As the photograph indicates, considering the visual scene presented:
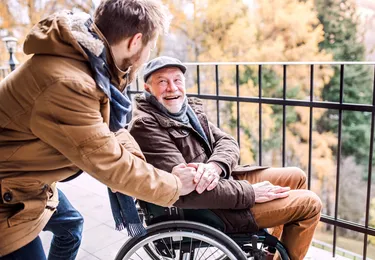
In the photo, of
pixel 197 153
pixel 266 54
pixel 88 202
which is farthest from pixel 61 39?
pixel 266 54

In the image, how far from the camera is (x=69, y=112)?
3.10 ft

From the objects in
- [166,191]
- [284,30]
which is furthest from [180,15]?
[166,191]

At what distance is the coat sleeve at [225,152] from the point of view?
1649 mm

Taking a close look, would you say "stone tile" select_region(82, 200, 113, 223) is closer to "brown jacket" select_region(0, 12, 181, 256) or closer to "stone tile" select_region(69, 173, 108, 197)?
"stone tile" select_region(69, 173, 108, 197)

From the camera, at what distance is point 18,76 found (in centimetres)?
99

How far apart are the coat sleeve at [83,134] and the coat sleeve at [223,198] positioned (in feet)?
1.08

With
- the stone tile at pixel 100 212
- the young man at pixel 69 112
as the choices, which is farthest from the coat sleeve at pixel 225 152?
the stone tile at pixel 100 212

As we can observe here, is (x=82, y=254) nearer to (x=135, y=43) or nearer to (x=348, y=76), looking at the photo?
(x=135, y=43)

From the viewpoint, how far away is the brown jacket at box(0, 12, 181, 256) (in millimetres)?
947

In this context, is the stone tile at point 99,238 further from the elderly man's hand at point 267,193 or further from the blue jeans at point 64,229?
the elderly man's hand at point 267,193

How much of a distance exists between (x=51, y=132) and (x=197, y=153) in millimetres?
859

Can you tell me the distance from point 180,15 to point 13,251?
33.6 ft

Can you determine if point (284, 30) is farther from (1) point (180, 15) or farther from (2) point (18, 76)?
(2) point (18, 76)

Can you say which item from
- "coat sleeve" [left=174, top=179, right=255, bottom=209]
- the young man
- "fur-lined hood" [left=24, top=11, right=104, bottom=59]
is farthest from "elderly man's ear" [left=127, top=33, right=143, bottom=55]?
"coat sleeve" [left=174, top=179, right=255, bottom=209]
